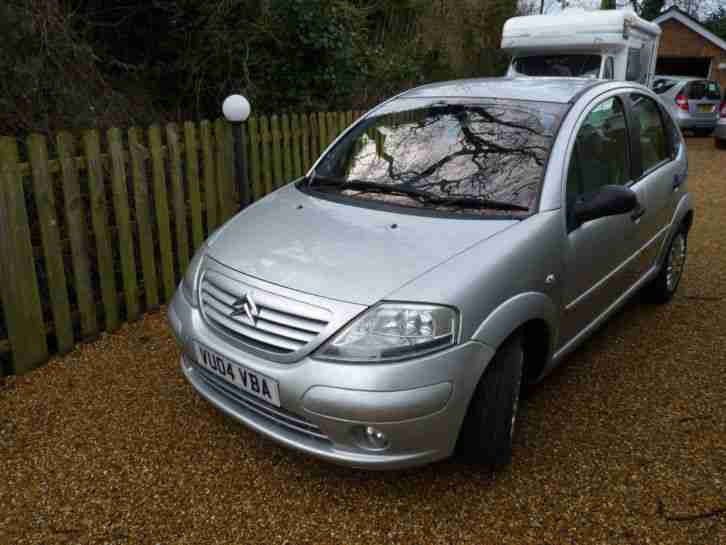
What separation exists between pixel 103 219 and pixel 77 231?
20 centimetres

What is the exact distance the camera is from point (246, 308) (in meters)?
2.51

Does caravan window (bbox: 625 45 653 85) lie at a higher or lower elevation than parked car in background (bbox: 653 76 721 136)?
higher

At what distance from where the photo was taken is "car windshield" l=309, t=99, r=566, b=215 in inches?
117

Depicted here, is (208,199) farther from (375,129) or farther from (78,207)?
(375,129)

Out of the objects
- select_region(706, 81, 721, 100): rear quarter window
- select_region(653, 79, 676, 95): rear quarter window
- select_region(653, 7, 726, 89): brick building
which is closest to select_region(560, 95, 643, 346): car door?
select_region(653, 79, 676, 95): rear quarter window

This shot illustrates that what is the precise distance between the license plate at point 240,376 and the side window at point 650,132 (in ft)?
9.31

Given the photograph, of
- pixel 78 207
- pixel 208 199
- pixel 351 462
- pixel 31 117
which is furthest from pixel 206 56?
pixel 351 462

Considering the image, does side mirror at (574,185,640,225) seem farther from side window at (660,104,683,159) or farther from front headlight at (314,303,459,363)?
side window at (660,104,683,159)

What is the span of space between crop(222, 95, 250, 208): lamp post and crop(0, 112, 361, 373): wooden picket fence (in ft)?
0.20

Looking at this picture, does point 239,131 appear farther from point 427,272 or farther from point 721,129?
point 721,129

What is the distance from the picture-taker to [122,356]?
3.88m

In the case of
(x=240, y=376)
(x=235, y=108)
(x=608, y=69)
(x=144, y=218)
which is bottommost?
(x=240, y=376)

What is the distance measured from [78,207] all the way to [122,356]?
100cm

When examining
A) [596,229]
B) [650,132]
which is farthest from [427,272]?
[650,132]
